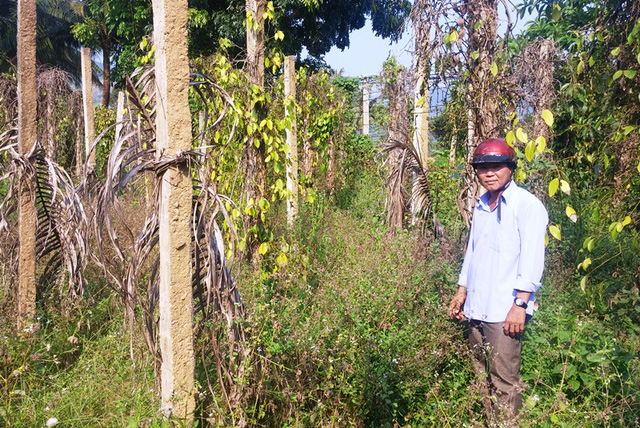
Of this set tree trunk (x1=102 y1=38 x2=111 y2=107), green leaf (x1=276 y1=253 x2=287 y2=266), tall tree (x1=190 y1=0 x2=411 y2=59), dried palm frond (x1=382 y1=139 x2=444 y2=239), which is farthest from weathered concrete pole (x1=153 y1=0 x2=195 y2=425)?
tree trunk (x1=102 y1=38 x2=111 y2=107)

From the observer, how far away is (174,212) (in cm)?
237

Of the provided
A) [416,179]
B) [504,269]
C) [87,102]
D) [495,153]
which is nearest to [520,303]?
[504,269]

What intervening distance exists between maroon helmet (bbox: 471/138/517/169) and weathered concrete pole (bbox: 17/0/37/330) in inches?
113

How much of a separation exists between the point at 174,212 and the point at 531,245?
1.77 metres

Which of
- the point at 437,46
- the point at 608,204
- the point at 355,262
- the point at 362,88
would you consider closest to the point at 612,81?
the point at 608,204

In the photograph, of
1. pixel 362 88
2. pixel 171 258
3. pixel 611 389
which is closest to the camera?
pixel 171 258

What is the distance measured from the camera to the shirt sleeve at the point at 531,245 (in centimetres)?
288

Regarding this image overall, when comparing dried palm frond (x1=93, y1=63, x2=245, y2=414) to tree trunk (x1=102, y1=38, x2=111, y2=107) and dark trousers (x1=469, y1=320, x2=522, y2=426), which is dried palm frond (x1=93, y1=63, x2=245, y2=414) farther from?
tree trunk (x1=102, y1=38, x2=111, y2=107)

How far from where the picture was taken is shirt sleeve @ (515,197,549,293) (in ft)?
9.46

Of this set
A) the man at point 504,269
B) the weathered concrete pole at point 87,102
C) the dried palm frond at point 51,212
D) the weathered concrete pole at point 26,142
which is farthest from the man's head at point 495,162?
the weathered concrete pole at point 87,102

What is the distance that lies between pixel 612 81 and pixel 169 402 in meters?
2.70

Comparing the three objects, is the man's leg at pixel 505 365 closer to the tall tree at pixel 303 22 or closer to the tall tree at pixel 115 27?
the tall tree at pixel 115 27

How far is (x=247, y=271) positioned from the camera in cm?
507

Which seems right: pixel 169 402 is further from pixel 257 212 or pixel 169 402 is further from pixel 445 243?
pixel 445 243
